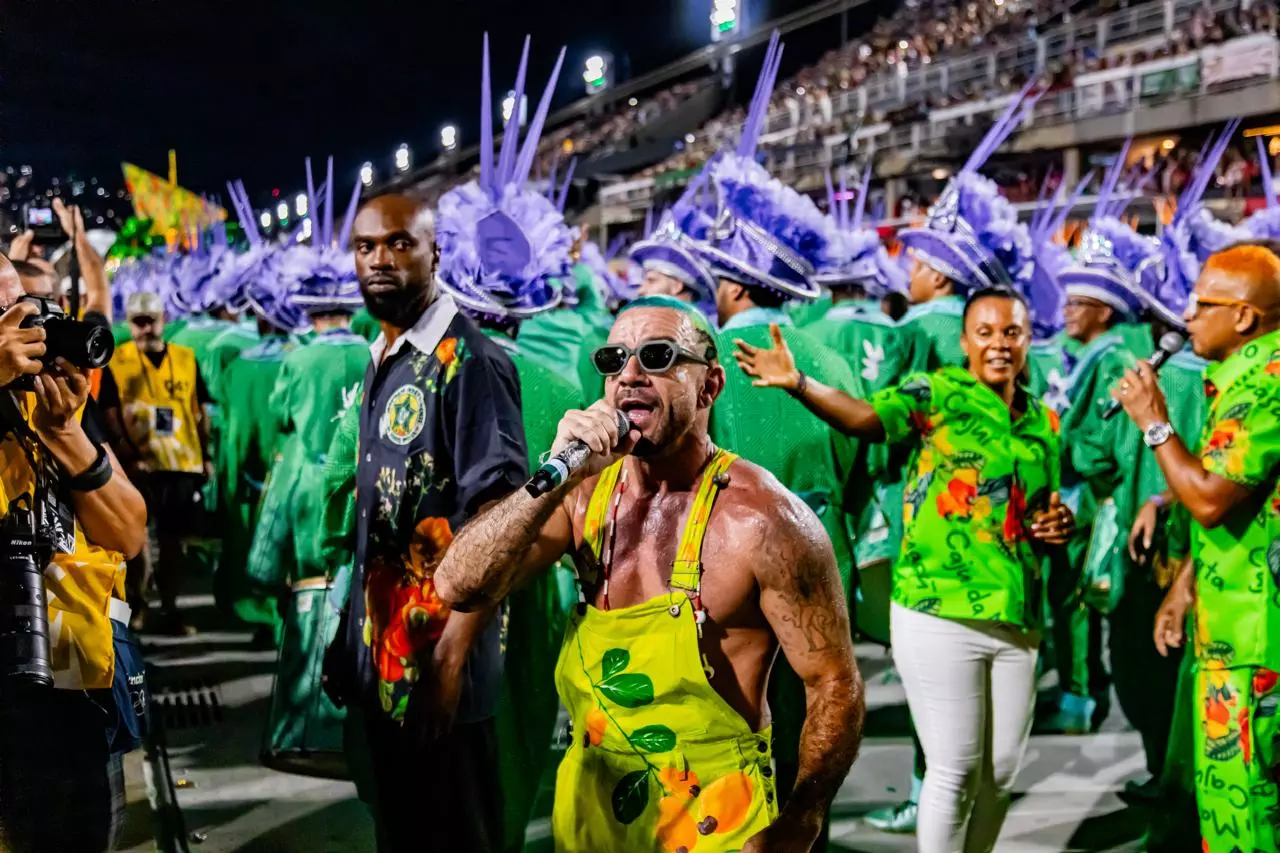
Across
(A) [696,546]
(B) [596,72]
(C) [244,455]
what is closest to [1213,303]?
(B) [596,72]

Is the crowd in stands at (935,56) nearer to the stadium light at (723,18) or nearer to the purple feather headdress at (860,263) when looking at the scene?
the purple feather headdress at (860,263)

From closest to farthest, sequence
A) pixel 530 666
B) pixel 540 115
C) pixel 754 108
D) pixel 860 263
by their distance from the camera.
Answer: pixel 540 115
pixel 530 666
pixel 754 108
pixel 860 263

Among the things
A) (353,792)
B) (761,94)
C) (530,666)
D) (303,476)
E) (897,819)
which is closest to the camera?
(530,666)

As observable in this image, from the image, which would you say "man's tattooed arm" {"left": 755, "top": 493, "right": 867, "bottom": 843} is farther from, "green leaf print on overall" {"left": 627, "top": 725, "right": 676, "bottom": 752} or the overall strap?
"green leaf print on overall" {"left": 627, "top": 725, "right": 676, "bottom": 752}

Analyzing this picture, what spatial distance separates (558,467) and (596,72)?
1858 mm

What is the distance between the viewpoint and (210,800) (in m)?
4.84

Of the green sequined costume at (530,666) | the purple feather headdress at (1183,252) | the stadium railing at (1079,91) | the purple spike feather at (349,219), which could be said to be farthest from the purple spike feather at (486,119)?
the stadium railing at (1079,91)

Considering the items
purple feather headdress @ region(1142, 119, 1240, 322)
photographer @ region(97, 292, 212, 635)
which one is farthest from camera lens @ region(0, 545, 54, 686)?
purple feather headdress @ region(1142, 119, 1240, 322)

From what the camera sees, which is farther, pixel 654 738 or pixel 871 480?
pixel 871 480

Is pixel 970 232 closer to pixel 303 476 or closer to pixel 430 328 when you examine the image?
pixel 303 476

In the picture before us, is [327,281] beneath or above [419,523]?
above

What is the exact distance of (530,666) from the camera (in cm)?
408

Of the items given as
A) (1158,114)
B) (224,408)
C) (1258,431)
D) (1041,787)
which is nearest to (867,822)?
(1041,787)

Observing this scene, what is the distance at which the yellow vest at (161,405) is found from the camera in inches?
263
